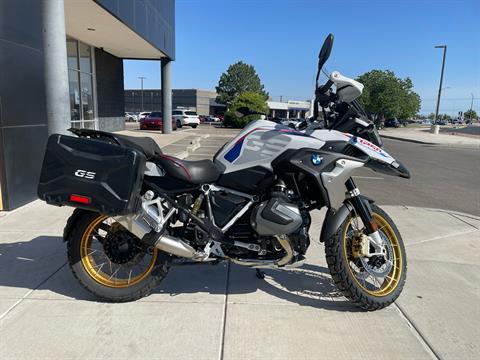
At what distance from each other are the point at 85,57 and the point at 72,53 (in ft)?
5.00

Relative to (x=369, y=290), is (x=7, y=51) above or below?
above

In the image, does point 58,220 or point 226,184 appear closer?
point 226,184

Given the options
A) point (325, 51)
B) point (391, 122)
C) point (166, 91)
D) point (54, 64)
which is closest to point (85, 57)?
point (166, 91)

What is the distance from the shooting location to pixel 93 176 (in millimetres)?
2605

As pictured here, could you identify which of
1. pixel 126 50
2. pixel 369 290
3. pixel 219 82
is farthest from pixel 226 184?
pixel 219 82

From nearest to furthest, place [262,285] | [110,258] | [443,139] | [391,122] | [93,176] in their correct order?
[93,176] < [110,258] < [262,285] < [443,139] < [391,122]

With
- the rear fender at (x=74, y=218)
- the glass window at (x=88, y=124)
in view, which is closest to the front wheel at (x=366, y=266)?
the rear fender at (x=74, y=218)

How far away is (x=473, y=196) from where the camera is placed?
7.99m

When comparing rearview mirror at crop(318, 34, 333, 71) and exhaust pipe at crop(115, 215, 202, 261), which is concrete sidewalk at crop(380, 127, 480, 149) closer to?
rearview mirror at crop(318, 34, 333, 71)

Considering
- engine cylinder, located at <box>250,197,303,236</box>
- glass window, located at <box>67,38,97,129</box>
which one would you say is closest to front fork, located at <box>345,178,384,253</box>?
engine cylinder, located at <box>250,197,303,236</box>

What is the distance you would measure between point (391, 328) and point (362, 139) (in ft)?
4.48

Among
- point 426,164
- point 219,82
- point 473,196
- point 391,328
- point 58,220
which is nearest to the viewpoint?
point 391,328

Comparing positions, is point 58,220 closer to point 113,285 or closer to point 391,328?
point 113,285

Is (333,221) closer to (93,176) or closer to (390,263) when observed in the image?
(390,263)
